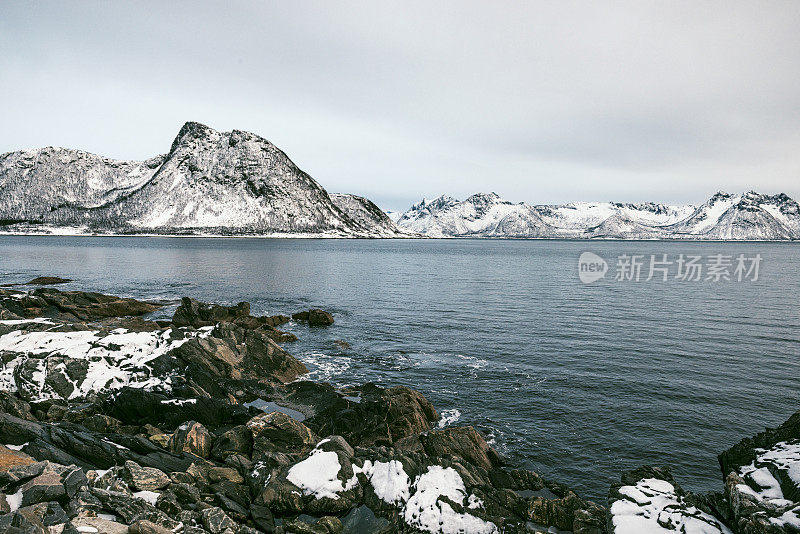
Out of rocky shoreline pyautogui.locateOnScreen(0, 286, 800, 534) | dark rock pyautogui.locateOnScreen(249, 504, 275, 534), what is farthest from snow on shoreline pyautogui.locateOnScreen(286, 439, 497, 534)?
dark rock pyautogui.locateOnScreen(249, 504, 275, 534)

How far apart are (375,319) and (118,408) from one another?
2574 cm

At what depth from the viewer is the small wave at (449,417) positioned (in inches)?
738

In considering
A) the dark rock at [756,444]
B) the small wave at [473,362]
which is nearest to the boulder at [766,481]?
the dark rock at [756,444]

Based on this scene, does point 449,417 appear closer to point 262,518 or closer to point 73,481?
point 262,518

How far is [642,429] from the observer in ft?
59.6

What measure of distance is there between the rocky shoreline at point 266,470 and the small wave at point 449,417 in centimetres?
59

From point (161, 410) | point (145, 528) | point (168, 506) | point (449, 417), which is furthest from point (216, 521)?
point (449, 417)

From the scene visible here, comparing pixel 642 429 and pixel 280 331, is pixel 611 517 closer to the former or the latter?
pixel 642 429

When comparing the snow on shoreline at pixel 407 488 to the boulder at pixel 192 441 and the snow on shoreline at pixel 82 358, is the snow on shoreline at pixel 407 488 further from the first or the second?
the snow on shoreline at pixel 82 358

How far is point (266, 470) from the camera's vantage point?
12.2 meters

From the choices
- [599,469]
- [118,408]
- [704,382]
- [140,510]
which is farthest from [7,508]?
[704,382]

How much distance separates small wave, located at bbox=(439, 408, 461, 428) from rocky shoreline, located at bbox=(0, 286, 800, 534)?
59 cm

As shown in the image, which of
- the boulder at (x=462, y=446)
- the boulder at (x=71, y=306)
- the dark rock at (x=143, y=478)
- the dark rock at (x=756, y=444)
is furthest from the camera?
the boulder at (x=71, y=306)

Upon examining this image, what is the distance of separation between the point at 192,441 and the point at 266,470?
3171 mm
